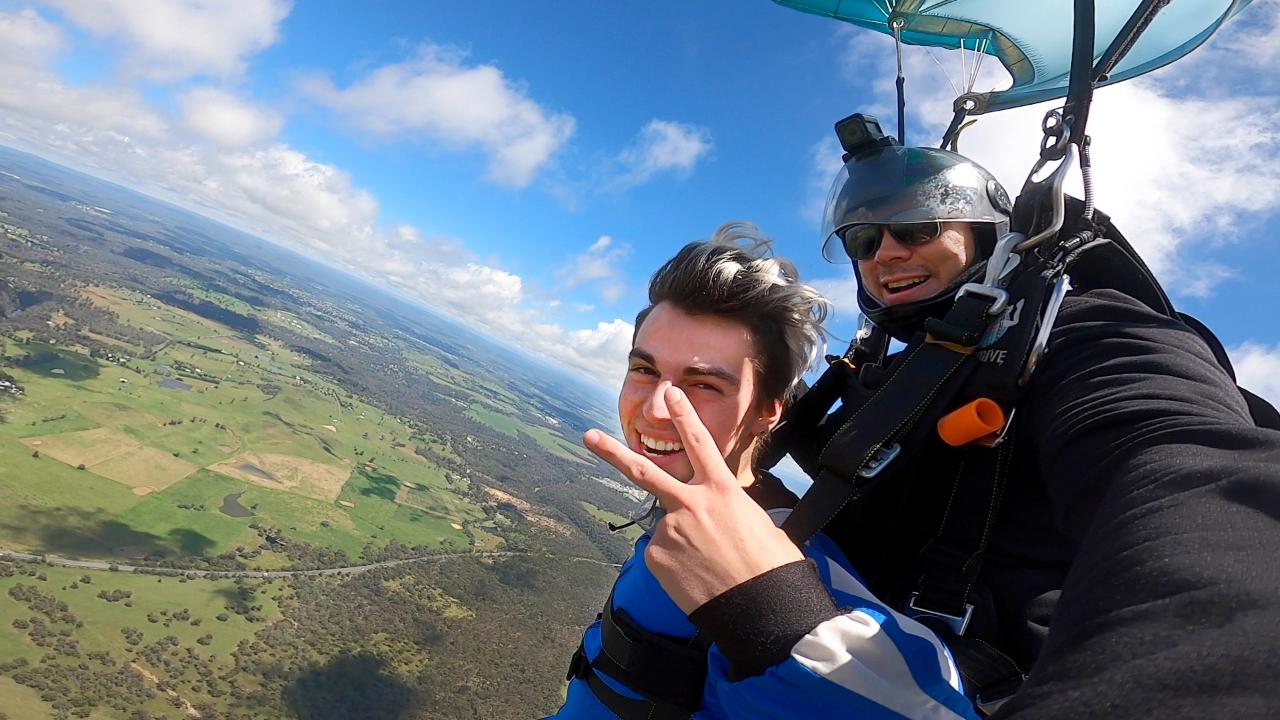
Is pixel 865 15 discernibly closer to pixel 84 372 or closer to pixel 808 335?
pixel 808 335

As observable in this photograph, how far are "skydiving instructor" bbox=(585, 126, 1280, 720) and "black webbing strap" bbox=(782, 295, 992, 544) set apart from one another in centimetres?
1

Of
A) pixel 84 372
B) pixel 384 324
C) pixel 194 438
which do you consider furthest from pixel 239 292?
pixel 194 438

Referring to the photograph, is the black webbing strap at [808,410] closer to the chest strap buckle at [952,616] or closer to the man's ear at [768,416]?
the man's ear at [768,416]

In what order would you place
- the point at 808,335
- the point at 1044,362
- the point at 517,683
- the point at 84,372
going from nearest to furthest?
the point at 1044,362 → the point at 808,335 → the point at 517,683 → the point at 84,372

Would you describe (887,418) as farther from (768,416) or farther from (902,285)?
(902,285)

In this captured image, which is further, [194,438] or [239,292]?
[239,292]

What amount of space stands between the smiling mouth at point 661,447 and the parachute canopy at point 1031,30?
2.51 meters

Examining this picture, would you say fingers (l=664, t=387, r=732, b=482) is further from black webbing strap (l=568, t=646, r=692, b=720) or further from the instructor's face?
the instructor's face

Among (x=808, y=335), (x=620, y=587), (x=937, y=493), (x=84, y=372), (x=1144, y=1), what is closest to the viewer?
(x=937, y=493)

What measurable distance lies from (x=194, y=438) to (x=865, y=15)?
60.0 m

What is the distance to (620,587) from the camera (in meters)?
2.00

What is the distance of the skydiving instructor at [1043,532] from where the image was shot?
55 centimetres

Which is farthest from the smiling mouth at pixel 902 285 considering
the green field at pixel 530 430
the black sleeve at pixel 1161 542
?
the green field at pixel 530 430

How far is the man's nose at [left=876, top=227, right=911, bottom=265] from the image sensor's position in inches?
80.0
